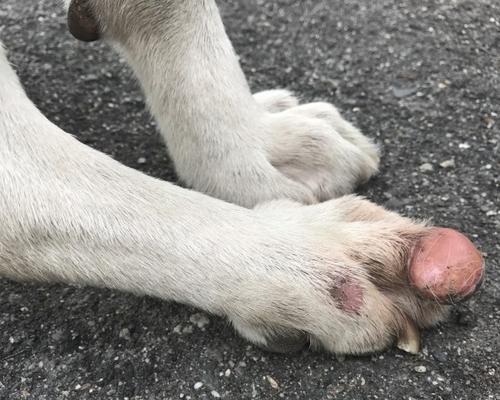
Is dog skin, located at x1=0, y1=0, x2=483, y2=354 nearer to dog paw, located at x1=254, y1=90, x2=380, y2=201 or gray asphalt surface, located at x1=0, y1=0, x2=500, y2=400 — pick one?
gray asphalt surface, located at x1=0, y1=0, x2=500, y2=400

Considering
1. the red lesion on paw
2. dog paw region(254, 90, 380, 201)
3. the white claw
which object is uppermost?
dog paw region(254, 90, 380, 201)

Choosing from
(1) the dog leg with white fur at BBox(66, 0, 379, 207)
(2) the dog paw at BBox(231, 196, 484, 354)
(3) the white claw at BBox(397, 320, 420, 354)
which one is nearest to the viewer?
(2) the dog paw at BBox(231, 196, 484, 354)

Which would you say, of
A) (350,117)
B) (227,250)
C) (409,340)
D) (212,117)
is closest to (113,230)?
(227,250)

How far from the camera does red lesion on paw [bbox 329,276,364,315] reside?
1651 mm

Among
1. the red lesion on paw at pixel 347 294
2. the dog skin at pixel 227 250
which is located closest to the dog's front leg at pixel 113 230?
the dog skin at pixel 227 250

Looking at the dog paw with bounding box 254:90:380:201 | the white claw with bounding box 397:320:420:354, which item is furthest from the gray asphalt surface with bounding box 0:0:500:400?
the dog paw with bounding box 254:90:380:201

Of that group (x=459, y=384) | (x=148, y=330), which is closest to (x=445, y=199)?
(x=459, y=384)

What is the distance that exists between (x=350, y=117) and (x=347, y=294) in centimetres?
105

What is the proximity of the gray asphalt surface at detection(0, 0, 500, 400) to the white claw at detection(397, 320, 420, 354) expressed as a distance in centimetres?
2

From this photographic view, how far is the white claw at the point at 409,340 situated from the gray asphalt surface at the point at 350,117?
2cm

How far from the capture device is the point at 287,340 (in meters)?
1.70

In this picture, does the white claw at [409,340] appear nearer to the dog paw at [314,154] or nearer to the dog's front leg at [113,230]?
the dog's front leg at [113,230]

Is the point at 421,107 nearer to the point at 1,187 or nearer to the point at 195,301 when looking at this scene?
the point at 195,301

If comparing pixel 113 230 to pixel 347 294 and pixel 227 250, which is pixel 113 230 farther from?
pixel 347 294
